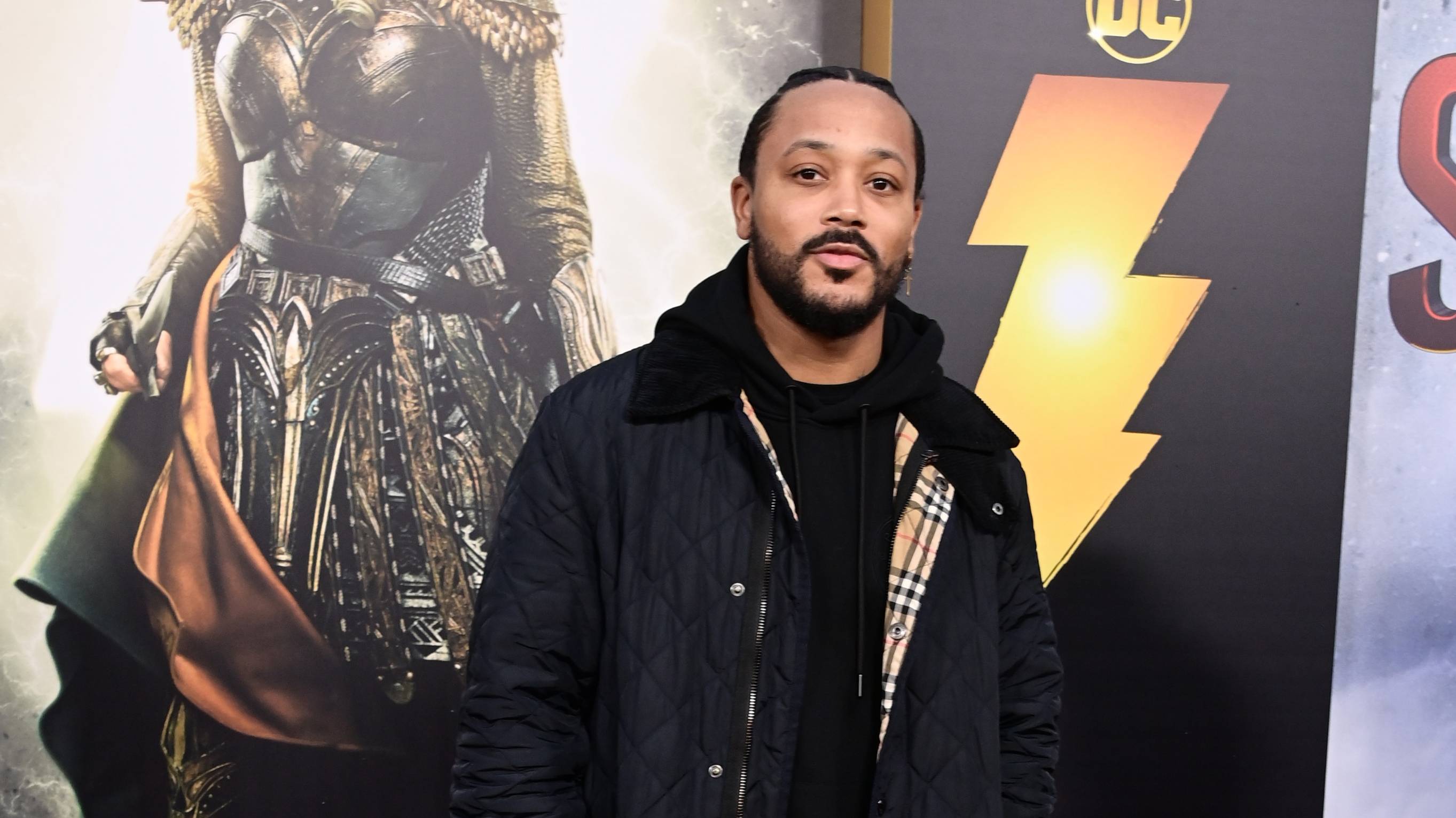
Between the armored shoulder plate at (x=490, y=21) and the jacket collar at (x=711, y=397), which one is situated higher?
the armored shoulder plate at (x=490, y=21)

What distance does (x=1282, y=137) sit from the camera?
6.33ft

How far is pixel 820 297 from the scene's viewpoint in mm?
1171

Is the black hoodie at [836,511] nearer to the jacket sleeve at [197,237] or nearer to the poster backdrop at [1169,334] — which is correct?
the poster backdrop at [1169,334]

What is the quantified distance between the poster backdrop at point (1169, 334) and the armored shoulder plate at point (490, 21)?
30.8 inches

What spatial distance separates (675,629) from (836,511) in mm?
216

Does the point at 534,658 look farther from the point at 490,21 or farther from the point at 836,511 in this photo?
the point at 490,21

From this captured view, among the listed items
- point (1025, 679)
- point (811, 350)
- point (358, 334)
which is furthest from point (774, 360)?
point (358, 334)

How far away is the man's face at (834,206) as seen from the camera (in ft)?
3.84

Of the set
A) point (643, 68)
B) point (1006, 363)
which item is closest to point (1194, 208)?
point (1006, 363)

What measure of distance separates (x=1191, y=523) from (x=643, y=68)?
1.38 meters

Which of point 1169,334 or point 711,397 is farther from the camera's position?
point 1169,334

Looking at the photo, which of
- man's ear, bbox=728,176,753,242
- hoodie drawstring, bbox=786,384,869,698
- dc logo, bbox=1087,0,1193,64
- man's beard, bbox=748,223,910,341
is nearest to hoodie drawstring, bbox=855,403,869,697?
hoodie drawstring, bbox=786,384,869,698

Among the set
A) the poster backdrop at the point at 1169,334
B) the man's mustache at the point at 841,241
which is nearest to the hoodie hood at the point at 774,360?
the man's mustache at the point at 841,241

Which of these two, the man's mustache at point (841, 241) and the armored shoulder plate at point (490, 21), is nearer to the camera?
the man's mustache at point (841, 241)
